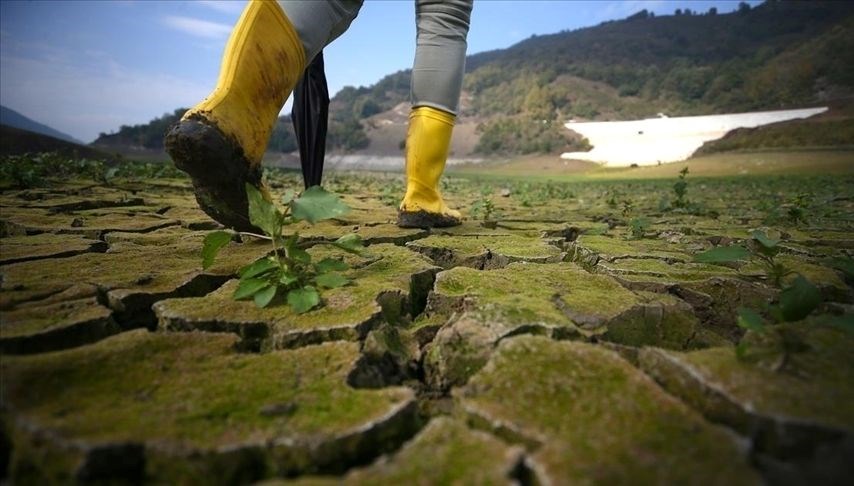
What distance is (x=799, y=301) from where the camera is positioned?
845mm

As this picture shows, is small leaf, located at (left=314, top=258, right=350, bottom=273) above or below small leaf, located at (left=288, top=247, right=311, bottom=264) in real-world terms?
below

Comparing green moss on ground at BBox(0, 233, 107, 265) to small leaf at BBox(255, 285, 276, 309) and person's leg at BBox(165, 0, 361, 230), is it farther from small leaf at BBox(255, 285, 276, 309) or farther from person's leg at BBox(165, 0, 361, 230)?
small leaf at BBox(255, 285, 276, 309)

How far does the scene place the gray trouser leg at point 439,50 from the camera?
6.49 feet

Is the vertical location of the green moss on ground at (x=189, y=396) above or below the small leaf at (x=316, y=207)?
below

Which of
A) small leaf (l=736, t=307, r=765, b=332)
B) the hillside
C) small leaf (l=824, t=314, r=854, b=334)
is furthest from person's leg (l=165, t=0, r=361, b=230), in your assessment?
the hillside

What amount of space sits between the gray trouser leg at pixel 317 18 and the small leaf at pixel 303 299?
918 mm

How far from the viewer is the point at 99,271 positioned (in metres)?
1.26

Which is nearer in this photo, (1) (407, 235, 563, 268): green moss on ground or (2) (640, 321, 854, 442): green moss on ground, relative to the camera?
(2) (640, 321, 854, 442): green moss on ground

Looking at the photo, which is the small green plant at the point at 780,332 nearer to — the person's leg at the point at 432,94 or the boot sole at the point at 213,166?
the boot sole at the point at 213,166

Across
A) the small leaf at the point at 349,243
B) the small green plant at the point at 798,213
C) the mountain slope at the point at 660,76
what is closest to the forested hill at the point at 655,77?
the mountain slope at the point at 660,76

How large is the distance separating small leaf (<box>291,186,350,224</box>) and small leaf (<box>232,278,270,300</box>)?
0.17m

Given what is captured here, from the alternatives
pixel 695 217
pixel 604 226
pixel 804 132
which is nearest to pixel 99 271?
pixel 604 226

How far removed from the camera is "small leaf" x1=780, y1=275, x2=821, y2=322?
2.75 ft

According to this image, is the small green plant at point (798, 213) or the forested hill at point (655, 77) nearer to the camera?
the small green plant at point (798, 213)
